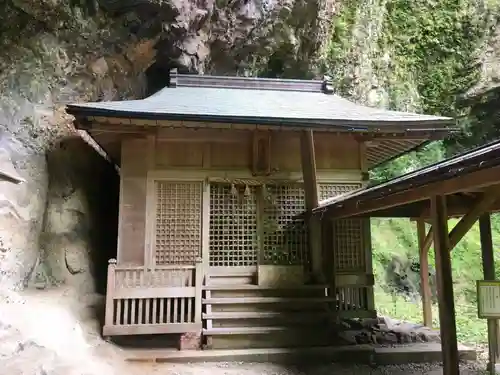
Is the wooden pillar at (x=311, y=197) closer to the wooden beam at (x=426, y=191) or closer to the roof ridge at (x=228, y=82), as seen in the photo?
the wooden beam at (x=426, y=191)

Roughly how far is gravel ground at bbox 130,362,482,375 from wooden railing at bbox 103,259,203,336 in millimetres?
781

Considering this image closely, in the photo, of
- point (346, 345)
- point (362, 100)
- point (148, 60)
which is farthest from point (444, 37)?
point (346, 345)

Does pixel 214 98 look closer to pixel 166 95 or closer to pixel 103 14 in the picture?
pixel 166 95

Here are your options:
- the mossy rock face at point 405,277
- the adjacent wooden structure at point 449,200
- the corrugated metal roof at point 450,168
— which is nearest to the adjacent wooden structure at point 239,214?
the adjacent wooden structure at point 449,200

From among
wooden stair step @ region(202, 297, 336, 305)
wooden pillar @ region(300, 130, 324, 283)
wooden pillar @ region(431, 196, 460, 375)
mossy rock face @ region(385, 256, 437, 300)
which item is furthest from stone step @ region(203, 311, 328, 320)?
mossy rock face @ region(385, 256, 437, 300)

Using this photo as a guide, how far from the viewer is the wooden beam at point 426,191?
12.3 feet

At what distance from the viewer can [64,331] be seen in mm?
6398

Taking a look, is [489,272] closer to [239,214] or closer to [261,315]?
[261,315]

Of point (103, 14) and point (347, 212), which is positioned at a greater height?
point (103, 14)

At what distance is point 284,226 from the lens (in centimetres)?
869

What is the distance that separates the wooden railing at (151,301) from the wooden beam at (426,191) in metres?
2.80

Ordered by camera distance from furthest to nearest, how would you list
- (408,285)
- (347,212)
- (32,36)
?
(408,285) < (32,36) < (347,212)

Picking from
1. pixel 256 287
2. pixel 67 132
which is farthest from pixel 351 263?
pixel 67 132

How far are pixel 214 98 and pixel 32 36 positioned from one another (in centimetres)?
384
